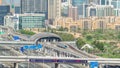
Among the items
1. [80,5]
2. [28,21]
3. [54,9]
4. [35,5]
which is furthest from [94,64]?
[80,5]

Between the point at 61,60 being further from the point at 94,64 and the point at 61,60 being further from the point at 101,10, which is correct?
the point at 101,10

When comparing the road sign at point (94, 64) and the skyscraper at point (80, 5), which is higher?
the road sign at point (94, 64)

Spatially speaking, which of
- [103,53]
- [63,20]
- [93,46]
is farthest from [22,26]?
[103,53]

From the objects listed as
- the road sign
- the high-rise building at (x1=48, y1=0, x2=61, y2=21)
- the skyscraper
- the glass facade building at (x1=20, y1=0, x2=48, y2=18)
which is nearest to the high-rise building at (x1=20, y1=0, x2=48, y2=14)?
the glass facade building at (x1=20, y1=0, x2=48, y2=18)

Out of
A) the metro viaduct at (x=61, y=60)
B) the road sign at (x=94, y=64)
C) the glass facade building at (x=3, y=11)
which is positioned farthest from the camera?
the glass facade building at (x=3, y=11)

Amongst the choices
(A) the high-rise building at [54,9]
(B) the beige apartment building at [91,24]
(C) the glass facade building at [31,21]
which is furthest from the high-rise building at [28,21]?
(A) the high-rise building at [54,9]

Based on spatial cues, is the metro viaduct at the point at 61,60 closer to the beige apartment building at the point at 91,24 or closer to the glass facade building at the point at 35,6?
the beige apartment building at the point at 91,24

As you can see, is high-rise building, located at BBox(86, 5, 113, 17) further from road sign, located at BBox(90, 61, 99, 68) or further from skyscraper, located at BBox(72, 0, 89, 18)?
road sign, located at BBox(90, 61, 99, 68)

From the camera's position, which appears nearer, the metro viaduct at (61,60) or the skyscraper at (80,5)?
the metro viaduct at (61,60)
